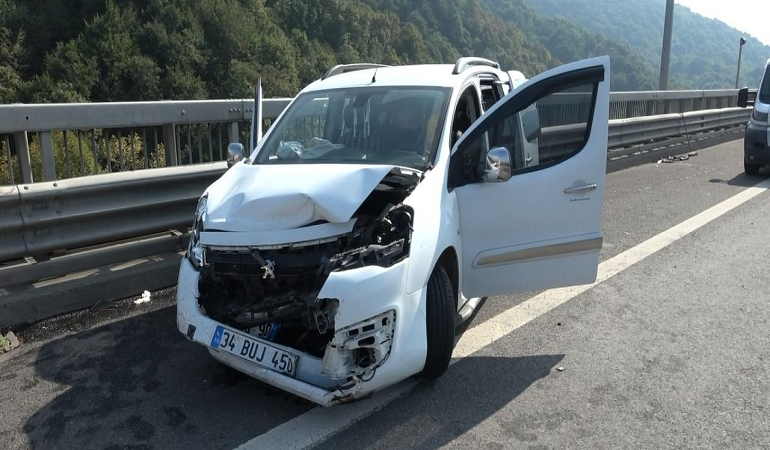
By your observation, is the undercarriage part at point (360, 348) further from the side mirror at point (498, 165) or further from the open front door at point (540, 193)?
the side mirror at point (498, 165)

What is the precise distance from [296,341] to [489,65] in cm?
316

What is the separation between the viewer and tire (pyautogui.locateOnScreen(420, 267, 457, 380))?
142 inches

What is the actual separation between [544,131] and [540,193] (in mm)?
521

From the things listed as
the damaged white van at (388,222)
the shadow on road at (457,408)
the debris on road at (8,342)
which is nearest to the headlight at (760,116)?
the damaged white van at (388,222)

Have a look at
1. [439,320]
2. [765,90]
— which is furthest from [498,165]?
[765,90]

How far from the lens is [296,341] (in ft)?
11.8

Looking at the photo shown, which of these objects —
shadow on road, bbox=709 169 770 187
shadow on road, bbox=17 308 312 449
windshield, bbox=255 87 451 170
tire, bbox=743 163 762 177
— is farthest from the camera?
tire, bbox=743 163 762 177

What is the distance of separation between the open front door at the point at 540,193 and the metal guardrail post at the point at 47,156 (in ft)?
10.6

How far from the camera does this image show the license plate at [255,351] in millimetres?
3316

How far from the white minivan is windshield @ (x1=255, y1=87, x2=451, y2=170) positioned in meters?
9.02

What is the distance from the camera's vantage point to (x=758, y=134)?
11.3m

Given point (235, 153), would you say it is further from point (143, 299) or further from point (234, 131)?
point (234, 131)

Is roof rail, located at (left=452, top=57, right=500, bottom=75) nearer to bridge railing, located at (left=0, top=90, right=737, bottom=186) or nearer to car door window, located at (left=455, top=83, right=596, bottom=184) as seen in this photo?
car door window, located at (left=455, top=83, right=596, bottom=184)

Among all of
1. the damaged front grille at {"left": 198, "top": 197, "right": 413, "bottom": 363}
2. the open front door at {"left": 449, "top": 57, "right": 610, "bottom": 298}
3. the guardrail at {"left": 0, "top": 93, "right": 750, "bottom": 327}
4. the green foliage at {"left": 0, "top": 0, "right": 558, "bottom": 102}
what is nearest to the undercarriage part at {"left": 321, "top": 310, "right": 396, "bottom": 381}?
the damaged front grille at {"left": 198, "top": 197, "right": 413, "bottom": 363}
